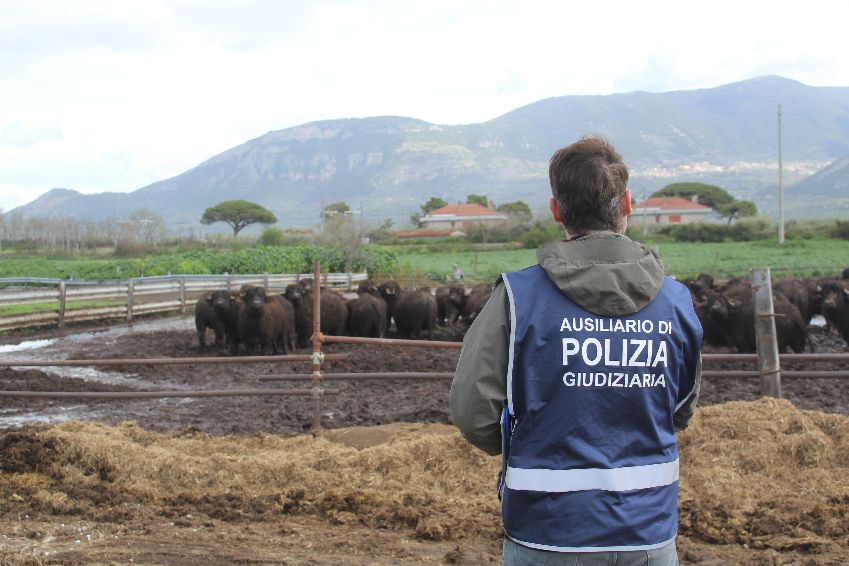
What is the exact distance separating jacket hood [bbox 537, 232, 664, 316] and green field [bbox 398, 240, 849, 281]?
1411 inches

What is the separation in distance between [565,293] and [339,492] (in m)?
4.23

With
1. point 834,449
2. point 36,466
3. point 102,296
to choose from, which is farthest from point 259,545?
point 102,296

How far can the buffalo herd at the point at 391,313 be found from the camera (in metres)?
16.3

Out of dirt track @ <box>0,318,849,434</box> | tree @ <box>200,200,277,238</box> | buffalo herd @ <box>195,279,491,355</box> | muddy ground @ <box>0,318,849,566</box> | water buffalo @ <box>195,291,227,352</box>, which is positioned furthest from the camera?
tree @ <box>200,200,277,238</box>

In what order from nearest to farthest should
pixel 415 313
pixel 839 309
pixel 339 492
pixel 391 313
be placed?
1. pixel 339 492
2. pixel 839 309
3. pixel 415 313
4. pixel 391 313

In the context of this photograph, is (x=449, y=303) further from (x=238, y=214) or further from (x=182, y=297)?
(x=238, y=214)

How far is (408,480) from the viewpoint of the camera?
6.67 metres

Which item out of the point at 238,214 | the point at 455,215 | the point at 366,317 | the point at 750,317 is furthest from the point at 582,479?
the point at 455,215

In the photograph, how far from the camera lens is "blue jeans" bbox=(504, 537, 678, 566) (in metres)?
2.41

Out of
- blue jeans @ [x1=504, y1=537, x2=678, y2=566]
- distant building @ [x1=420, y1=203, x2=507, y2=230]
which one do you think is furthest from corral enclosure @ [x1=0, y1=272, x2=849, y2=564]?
distant building @ [x1=420, y1=203, x2=507, y2=230]

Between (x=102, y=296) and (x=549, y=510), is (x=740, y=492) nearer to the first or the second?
(x=549, y=510)

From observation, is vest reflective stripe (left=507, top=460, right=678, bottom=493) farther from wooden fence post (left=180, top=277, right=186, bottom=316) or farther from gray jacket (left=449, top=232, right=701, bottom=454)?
wooden fence post (left=180, top=277, right=186, bottom=316)

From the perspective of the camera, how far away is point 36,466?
23.1 feet

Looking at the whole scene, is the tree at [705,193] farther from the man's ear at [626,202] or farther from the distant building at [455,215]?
the man's ear at [626,202]
